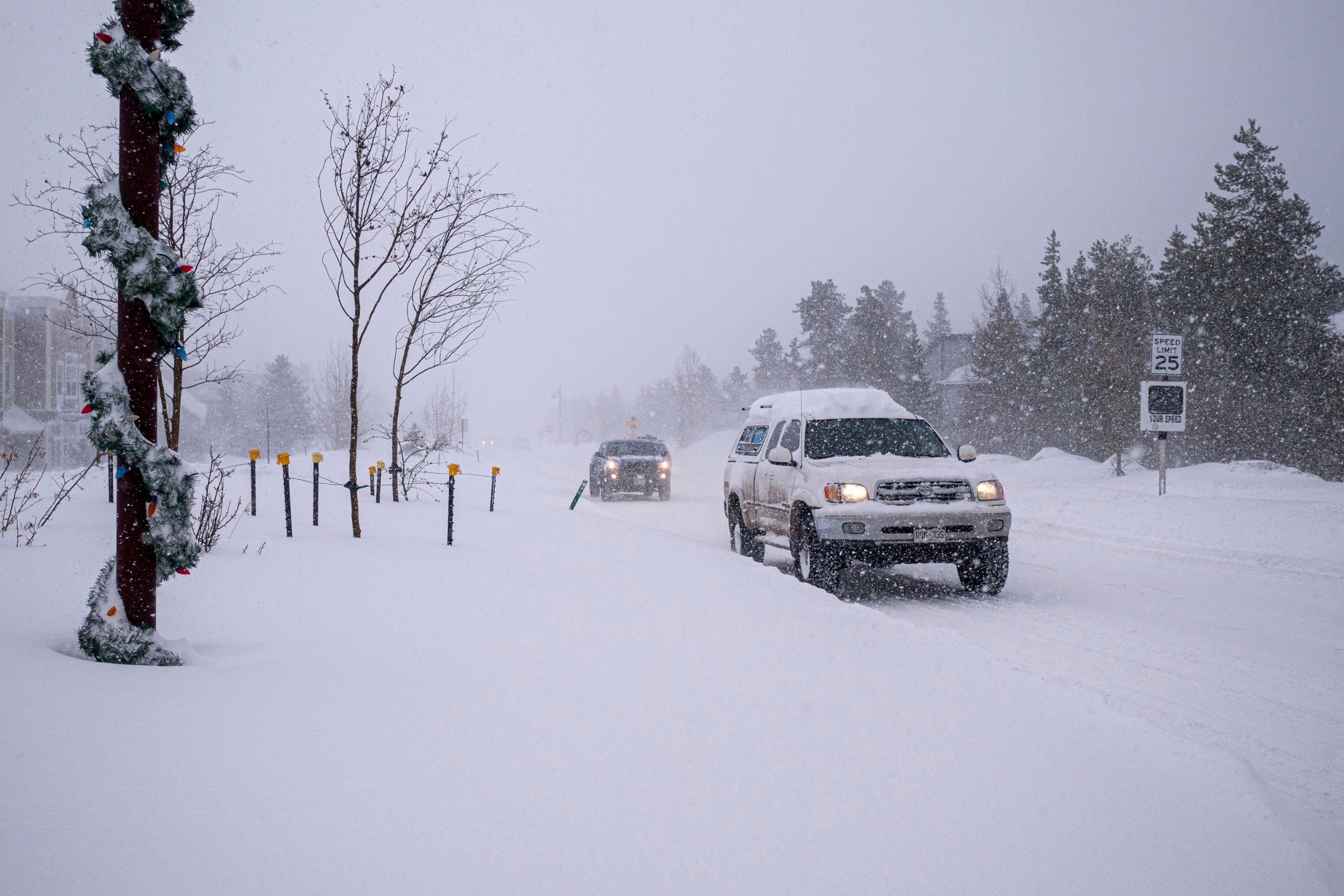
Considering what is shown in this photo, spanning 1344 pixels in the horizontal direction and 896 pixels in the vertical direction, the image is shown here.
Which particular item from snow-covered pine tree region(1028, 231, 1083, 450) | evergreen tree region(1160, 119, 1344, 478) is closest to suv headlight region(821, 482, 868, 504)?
evergreen tree region(1160, 119, 1344, 478)

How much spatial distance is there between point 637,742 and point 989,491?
595 cm

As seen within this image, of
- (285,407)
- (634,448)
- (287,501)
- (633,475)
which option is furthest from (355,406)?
(285,407)

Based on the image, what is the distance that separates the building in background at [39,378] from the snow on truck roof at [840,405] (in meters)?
43.1

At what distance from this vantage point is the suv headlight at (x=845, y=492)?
7.76m

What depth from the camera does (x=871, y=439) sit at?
9.16 meters

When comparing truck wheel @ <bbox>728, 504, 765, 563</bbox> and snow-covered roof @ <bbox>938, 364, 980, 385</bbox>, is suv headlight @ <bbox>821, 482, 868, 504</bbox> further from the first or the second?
snow-covered roof @ <bbox>938, 364, 980, 385</bbox>

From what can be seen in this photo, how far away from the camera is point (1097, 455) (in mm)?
41312

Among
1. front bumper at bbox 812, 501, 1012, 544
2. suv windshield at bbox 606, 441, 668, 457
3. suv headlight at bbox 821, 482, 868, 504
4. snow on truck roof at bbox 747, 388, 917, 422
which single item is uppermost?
snow on truck roof at bbox 747, 388, 917, 422

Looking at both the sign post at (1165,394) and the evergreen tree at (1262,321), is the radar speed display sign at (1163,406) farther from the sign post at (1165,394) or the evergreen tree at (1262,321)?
the evergreen tree at (1262,321)

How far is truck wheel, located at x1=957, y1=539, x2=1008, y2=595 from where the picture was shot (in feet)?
25.4

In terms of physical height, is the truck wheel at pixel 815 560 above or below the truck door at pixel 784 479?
below

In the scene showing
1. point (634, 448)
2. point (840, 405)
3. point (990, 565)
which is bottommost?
point (990, 565)

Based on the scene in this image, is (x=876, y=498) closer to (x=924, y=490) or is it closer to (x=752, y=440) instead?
(x=924, y=490)

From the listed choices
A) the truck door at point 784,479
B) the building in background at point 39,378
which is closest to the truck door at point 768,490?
the truck door at point 784,479
